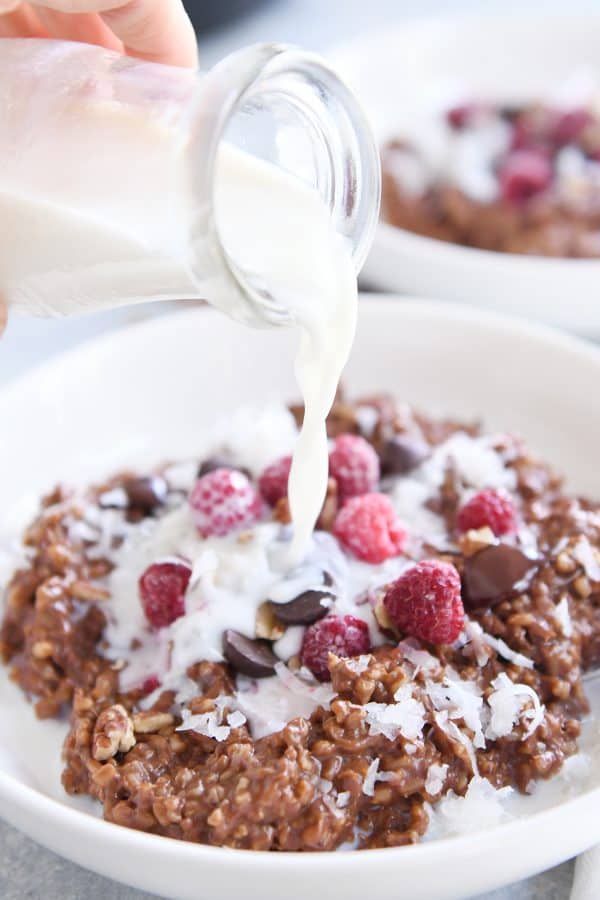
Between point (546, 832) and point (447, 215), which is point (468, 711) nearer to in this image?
point (546, 832)

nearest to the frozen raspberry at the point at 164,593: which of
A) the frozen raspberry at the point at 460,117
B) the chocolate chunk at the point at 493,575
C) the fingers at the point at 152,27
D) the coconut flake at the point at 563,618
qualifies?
the chocolate chunk at the point at 493,575

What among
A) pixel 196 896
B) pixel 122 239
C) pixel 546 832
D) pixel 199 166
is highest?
pixel 199 166

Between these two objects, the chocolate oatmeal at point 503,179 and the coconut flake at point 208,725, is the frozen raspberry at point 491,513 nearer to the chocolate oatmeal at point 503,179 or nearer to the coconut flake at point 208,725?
the coconut flake at point 208,725

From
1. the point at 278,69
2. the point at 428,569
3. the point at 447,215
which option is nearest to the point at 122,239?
the point at 278,69

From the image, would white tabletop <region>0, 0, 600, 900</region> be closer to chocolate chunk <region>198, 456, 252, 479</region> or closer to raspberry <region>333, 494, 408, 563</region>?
raspberry <region>333, 494, 408, 563</region>

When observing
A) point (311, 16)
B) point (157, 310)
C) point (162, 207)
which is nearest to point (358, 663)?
point (162, 207)

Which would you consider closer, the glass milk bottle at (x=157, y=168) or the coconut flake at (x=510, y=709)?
the glass milk bottle at (x=157, y=168)
